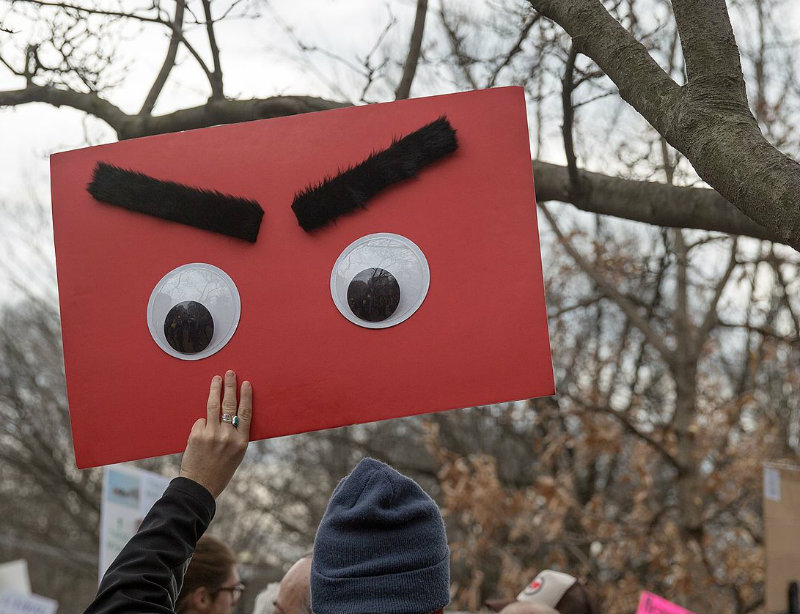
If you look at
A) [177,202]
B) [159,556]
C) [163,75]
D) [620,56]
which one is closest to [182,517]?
[159,556]

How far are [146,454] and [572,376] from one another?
6.99 metres

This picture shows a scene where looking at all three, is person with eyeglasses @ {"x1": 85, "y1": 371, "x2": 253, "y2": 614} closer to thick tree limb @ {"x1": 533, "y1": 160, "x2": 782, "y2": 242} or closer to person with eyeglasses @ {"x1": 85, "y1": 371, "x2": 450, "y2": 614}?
person with eyeglasses @ {"x1": 85, "y1": 371, "x2": 450, "y2": 614}

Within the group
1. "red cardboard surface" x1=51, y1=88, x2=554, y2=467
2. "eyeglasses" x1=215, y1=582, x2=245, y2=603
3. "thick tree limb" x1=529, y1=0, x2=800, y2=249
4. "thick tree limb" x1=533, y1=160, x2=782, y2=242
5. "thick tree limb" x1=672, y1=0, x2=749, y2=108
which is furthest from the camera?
"eyeglasses" x1=215, y1=582, x2=245, y2=603

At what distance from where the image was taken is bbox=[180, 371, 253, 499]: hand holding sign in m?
1.65

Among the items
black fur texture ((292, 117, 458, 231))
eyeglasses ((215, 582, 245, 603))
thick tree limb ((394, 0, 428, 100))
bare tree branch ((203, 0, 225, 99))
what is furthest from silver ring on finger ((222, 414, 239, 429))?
thick tree limb ((394, 0, 428, 100))

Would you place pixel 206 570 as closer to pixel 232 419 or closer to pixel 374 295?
pixel 232 419

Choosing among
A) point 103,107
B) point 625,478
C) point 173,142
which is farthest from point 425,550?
point 625,478

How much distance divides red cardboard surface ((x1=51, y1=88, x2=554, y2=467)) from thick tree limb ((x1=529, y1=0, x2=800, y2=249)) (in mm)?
253

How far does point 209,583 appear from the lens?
266 cm

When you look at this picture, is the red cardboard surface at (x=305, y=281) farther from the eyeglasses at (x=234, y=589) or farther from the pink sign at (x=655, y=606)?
the pink sign at (x=655, y=606)

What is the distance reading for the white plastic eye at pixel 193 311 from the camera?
6.34 feet

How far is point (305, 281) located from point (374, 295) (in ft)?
0.53

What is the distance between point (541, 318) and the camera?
1916 millimetres

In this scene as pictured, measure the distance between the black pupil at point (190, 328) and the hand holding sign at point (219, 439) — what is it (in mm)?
91
